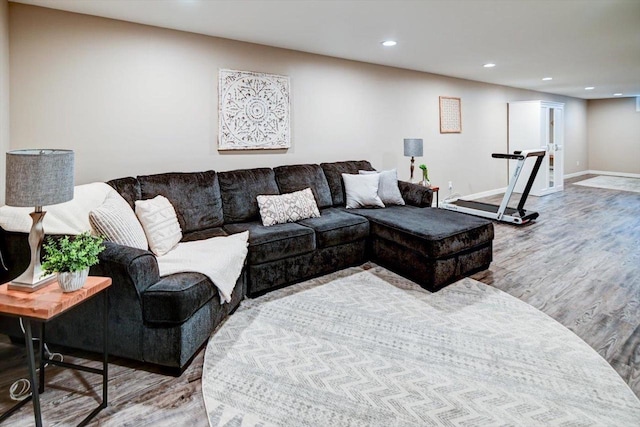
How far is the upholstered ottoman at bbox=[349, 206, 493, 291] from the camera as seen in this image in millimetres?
3109

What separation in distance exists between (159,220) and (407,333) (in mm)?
1968

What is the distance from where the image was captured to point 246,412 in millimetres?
1771

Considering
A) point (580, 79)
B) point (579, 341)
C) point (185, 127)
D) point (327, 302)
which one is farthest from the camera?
point (580, 79)

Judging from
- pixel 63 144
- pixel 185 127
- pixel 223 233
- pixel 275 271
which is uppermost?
pixel 185 127

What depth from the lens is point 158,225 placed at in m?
2.68

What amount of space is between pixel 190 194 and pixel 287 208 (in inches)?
35.5

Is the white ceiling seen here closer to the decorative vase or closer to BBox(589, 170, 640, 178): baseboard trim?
the decorative vase

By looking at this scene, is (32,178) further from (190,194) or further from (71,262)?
(190,194)

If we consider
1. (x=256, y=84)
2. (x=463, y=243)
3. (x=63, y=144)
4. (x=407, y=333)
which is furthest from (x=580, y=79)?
(x=63, y=144)

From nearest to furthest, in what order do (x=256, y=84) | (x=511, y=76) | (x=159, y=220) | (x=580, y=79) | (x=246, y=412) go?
(x=246, y=412) → (x=159, y=220) → (x=256, y=84) → (x=511, y=76) → (x=580, y=79)

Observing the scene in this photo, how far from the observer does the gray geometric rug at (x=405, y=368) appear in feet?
5.75

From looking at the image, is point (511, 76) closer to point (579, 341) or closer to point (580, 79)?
point (580, 79)

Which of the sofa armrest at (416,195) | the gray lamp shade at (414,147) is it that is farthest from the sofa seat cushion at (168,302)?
the gray lamp shade at (414,147)

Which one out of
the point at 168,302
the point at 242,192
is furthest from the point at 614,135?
the point at 168,302
